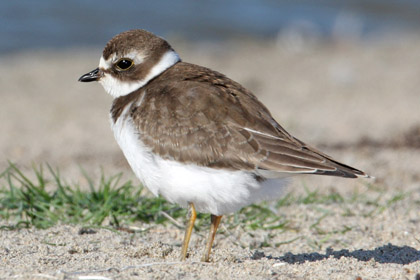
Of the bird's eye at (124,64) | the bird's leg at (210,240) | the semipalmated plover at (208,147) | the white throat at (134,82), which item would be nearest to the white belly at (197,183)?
the semipalmated plover at (208,147)

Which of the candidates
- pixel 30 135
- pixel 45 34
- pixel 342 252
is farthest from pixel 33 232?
pixel 45 34

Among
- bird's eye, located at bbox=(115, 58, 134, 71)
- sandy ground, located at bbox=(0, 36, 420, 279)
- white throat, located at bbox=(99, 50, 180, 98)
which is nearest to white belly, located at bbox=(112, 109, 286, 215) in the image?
sandy ground, located at bbox=(0, 36, 420, 279)

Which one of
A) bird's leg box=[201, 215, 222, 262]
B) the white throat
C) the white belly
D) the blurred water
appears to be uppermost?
the blurred water

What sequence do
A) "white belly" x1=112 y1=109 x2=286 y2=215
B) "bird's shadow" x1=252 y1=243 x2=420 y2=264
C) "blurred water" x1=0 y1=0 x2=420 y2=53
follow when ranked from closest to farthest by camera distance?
"white belly" x1=112 y1=109 x2=286 y2=215 → "bird's shadow" x1=252 y1=243 x2=420 y2=264 → "blurred water" x1=0 y1=0 x2=420 y2=53

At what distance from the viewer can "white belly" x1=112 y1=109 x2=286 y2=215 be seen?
11.6ft

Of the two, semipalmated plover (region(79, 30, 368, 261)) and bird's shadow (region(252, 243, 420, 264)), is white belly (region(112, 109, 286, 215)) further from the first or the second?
bird's shadow (region(252, 243, 420, 264))

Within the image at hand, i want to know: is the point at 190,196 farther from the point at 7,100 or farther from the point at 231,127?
the point at 7,100

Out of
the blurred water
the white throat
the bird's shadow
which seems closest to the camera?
the bird's shadow

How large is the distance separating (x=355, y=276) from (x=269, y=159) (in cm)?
77

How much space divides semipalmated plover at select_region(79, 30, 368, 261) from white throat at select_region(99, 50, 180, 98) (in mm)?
182

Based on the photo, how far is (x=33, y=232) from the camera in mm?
4449

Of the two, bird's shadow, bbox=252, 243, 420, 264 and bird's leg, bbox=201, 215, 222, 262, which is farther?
bird's shadow, bbox=252, 243, 420, 264

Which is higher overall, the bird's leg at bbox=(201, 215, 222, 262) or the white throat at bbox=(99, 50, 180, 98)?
the white throat at bbox=(99, 50, 180, 98)

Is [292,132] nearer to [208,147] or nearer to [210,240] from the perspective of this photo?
[210,240]
